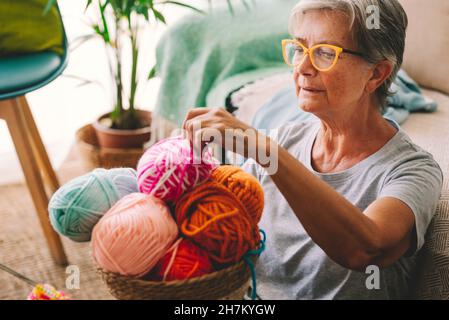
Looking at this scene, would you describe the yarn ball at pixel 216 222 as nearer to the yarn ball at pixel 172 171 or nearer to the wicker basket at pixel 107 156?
the yarn ball at pixel 172 171

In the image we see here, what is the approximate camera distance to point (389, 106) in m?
1.36

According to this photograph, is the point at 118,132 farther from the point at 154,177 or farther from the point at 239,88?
the point at 154,177

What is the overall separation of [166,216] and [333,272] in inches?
18.0

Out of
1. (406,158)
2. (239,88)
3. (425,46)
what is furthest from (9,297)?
(425,46)

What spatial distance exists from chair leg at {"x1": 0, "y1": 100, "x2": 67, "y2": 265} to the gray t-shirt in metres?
0.75

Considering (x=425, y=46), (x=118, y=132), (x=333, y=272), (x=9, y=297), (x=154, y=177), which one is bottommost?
(x=9, y=297)

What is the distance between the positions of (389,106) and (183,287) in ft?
2.98

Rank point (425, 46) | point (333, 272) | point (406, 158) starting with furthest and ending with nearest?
1. point (425, 46)
2. point (333, 272)
3. point (406, 158)

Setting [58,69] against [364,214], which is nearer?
[364,214]

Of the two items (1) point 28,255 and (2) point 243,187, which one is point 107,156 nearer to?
(1) point 28,255

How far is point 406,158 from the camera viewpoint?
0.92m

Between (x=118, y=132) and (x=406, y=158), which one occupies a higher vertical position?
(x=406, y=158)

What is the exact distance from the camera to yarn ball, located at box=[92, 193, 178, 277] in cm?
70
